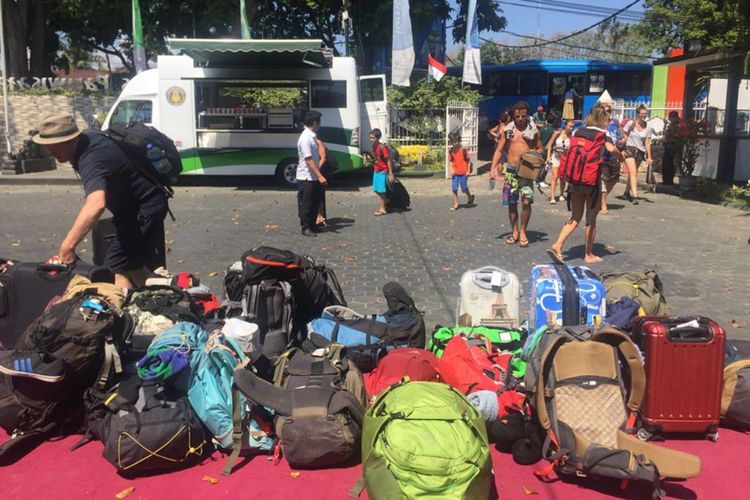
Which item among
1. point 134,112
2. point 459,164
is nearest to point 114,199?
point 459,164

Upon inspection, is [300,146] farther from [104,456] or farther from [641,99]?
[641,99]

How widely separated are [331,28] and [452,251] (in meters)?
23.9

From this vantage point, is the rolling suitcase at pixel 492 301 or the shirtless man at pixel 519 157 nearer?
the rolling suitcase at pixel 492 301

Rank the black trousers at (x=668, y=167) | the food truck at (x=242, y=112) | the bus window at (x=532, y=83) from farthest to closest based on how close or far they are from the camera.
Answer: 1. the bus window at (x=532, y=83)
2. the food truck at (x=242, y=112)
3. the black trousers at (x=668, y=167)

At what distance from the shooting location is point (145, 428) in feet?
12.2

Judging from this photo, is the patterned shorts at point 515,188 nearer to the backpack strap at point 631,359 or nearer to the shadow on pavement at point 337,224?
the shadow on pavement at point 337,224

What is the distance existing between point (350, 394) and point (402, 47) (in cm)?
1678

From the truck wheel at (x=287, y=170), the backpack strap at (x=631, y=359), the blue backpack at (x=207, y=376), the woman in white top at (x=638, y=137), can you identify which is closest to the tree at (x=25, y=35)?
the truck wheel at (x=287, y=170)

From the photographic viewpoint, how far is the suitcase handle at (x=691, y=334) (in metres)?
3.98

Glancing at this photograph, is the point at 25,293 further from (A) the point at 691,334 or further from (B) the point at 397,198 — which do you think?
(B) the point at 397,198

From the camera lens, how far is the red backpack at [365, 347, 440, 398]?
14.4 ft

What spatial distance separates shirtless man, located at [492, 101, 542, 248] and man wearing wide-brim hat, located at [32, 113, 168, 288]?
514cm

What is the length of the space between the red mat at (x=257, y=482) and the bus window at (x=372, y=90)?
1645 centimetres

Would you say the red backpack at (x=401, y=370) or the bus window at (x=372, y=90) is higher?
the bus window at (x=372, y=90)
